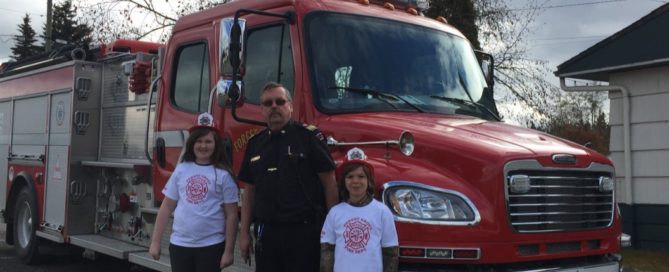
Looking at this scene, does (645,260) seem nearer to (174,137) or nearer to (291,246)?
(174,137)

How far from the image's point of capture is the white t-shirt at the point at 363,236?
3.75 m

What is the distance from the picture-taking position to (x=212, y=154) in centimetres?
448

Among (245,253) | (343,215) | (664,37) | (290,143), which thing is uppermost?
(664,37)

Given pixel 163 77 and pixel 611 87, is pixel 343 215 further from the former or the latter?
pixel 611 87

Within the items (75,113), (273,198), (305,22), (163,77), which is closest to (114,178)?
(75,113)

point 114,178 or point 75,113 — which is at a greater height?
point 75,113

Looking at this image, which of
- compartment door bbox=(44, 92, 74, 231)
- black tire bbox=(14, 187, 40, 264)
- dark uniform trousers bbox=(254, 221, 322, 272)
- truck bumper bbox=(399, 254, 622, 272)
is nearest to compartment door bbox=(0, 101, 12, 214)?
black tire bbox=(14, 187, 40, 264)

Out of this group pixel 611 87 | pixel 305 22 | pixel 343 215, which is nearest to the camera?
pixel 343 215

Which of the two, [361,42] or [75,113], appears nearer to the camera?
[361,42]

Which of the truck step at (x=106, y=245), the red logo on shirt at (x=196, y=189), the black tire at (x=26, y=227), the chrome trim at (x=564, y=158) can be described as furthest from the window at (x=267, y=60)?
the black tire at (x=26, y=227)

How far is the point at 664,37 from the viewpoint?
9078 millimetres

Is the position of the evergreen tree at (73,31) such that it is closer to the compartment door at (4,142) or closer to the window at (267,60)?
the compartment door at (4,142)

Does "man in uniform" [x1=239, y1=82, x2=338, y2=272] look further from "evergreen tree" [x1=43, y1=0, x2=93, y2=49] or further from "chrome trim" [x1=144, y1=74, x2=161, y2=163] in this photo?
"evergreen tree" [x1=43, y1=0, x2=93, y2=49]

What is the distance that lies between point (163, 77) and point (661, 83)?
6514 millimetres
